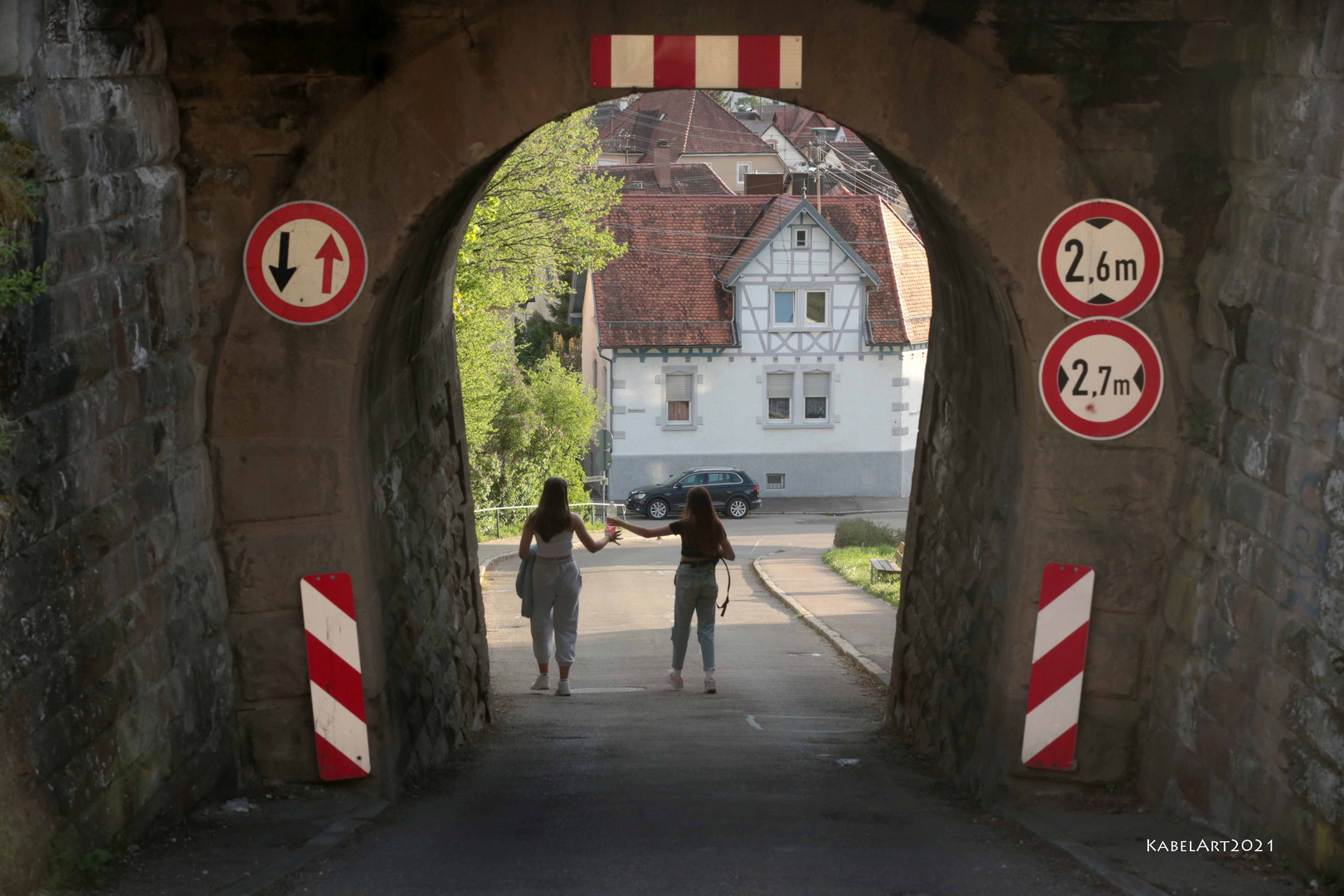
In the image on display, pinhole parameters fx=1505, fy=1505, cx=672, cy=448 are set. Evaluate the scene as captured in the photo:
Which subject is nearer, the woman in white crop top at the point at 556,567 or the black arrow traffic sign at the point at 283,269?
the black arrow traffic sign at the point at 283,269

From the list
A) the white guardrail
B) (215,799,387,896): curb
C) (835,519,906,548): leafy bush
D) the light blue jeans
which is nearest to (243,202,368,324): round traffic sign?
(215,799,387,896): curb

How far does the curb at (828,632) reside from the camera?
12.5 meters

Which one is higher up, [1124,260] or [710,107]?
[710,107]

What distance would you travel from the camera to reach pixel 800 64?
588cm

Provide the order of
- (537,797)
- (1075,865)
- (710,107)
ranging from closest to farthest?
(1075,865) → (537,797) → (710,107)

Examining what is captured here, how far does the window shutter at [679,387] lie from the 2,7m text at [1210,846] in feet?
123

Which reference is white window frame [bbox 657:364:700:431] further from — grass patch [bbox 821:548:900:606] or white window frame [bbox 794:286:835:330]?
grass patch [bbox 821:548:900:606]

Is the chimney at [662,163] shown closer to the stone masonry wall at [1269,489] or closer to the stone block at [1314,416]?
the stone masonry wall at [1269,489]

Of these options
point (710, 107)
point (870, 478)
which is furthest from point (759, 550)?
point (710, 107)

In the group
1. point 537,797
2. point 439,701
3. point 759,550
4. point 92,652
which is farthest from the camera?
point 759,550

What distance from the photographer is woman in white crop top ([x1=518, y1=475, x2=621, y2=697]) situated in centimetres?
1030

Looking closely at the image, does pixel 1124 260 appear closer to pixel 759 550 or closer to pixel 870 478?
pixel 759 550

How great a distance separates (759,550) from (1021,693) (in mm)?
25263

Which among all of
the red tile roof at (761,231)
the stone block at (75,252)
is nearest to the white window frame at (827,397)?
the red tile roof at (761,231)
